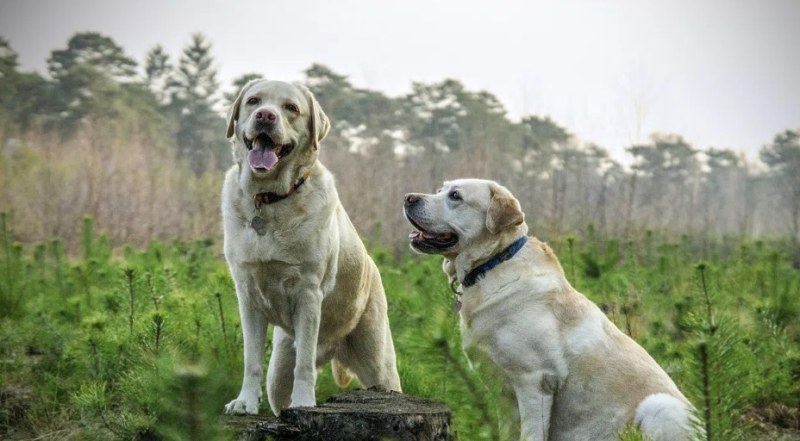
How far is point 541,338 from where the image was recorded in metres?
3.75

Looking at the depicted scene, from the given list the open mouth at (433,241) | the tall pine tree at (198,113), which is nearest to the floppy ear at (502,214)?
the open mouth at (433,241)

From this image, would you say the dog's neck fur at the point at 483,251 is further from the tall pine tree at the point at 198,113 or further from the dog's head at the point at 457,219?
the tall pine tree at the point at 198,113

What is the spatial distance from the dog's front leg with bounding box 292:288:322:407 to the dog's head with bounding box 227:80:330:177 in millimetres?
623

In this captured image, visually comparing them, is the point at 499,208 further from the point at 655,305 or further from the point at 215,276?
the point at 655,305

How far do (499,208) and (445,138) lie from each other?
20.6 m

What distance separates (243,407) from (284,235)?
30.7 inches

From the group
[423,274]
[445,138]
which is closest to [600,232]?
[423,274]

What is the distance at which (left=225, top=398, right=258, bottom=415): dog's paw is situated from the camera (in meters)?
3.71

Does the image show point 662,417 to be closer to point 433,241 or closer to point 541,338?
point 541,338

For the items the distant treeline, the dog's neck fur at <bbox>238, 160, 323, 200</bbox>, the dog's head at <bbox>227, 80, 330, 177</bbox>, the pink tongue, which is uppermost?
the dog's head at <bbox>227, 80, 330, 177</bbox>

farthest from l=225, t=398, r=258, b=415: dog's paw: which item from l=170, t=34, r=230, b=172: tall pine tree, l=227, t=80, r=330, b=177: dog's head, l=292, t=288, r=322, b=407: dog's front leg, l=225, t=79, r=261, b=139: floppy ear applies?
l=170, t=34, r=230, b=172: tall pine tree

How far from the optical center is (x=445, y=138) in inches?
963

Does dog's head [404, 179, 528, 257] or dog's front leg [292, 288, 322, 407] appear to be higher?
dog's head [404, 179, 528, 257]

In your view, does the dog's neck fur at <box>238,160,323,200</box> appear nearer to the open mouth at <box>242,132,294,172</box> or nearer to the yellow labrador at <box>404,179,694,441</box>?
the open mouth at <box>242,132,294,172</box>
